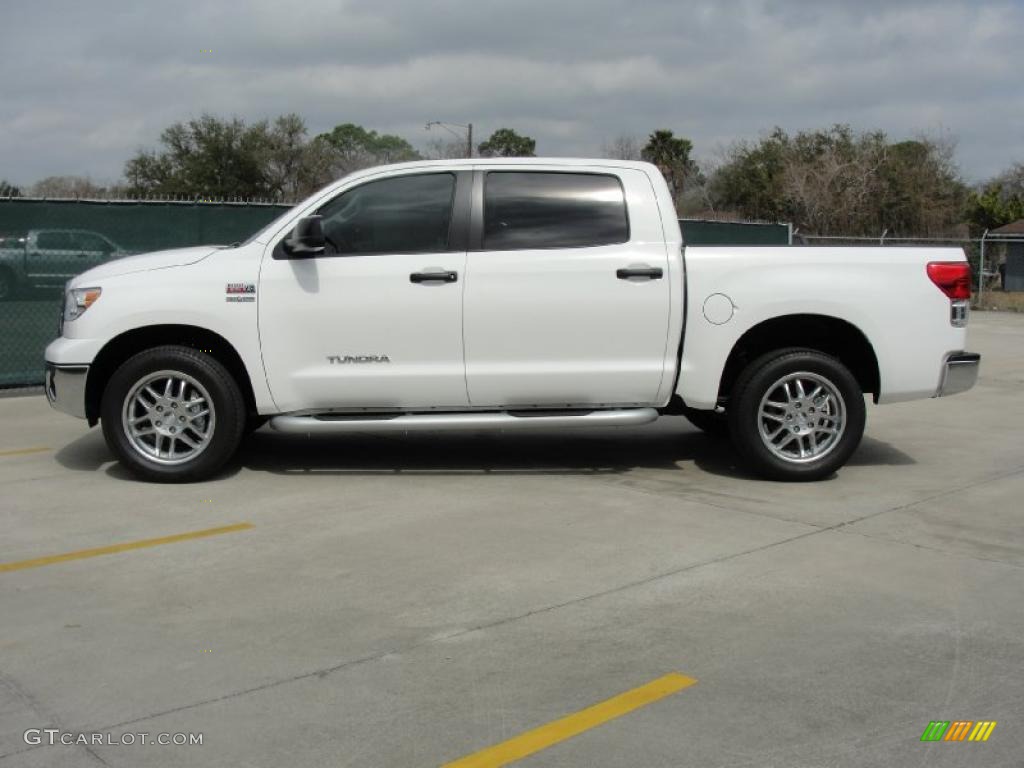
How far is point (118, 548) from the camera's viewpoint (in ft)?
19.5

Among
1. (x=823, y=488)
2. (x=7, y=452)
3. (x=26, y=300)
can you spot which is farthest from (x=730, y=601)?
(x=26, y=300)

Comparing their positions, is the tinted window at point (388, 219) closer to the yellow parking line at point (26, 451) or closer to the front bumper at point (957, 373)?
the yellow parking line at point (26, 451)

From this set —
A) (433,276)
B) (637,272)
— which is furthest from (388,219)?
(637,272)

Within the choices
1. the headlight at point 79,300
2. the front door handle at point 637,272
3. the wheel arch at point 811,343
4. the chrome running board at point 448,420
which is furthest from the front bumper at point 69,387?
the wheel arch at point 811,343

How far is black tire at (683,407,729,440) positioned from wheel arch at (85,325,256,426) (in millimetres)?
3406

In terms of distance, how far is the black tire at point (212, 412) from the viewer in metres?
7.24

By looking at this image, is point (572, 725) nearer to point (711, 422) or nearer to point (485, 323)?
point (485, 323)

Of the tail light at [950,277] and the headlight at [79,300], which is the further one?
the tail light at [950,277]

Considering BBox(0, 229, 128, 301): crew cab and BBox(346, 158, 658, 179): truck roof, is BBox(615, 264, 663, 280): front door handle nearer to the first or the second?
BBox(346, 158, 658, 179): truck roof

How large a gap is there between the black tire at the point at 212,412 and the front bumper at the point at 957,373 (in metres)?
4.65

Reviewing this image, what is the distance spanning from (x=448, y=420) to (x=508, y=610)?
2506 millimetres

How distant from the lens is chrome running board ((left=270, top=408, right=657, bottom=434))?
728 centimetres

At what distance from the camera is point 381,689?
412 cm

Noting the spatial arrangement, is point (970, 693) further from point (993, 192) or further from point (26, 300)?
point (993, 192)
